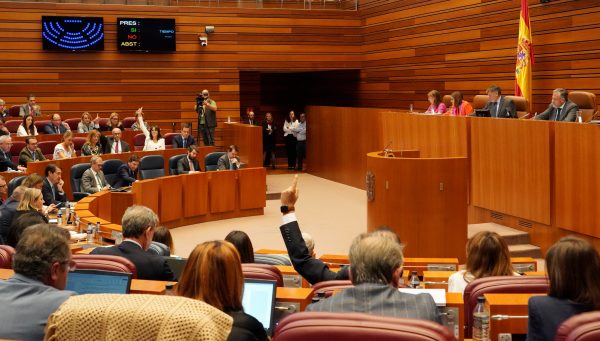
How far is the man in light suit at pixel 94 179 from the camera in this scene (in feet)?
35.2

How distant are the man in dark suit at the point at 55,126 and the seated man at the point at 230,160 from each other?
3240mm

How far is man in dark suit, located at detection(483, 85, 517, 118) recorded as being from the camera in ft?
33.9

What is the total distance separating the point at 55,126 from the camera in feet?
47.8

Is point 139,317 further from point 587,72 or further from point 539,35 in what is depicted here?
point 539,35

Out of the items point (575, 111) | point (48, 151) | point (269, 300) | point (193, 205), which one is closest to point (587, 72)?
point (575, 111)

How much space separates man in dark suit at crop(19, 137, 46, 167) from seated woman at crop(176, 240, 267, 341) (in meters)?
9.42

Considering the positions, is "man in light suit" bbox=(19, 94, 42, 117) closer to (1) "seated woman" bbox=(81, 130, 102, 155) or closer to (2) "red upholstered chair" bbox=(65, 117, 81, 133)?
(2) "red upholstered chair" bbox=(65, 117, 81, 133)

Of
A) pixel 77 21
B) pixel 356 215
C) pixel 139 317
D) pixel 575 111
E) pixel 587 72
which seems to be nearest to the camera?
pixel 139 317

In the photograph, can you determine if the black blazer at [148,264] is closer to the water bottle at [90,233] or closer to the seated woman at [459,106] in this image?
the water bottle at [90,233]

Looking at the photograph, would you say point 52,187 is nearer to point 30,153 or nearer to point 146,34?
point 30,153

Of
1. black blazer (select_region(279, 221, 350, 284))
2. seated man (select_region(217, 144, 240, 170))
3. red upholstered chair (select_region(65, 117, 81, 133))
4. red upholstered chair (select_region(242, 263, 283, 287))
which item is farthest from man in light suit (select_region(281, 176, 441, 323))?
red upholstered chair (select_region(65, 117, 81, 133))

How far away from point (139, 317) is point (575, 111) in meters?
8.07

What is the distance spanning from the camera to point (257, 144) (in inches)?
601

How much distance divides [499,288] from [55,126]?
1242cm
